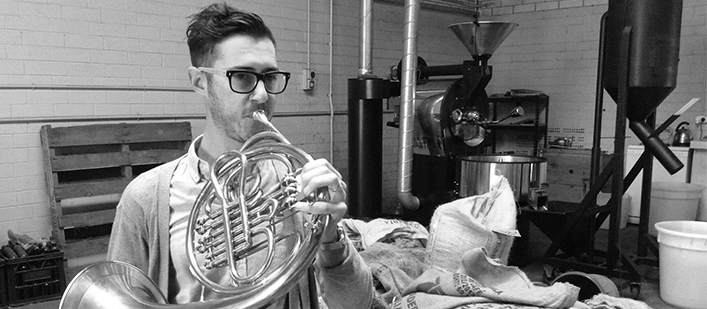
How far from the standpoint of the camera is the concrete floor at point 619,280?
10.8 ft

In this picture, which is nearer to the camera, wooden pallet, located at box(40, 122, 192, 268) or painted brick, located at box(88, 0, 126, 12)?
wooden pallet, located at box(40, 122, 192, 268)

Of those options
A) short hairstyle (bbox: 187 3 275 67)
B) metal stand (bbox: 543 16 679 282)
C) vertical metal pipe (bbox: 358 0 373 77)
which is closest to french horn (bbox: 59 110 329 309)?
short hairstyle (bbox: 187 3 275 67)

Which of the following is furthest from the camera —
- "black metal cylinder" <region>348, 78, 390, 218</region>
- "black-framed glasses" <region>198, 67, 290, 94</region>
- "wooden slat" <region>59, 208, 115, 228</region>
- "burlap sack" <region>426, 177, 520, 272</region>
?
"black metal cylinder" <region>348, 78, 390, 218</region>

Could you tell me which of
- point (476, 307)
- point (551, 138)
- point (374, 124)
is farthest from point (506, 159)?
point (551, 138)

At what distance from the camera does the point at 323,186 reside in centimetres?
98

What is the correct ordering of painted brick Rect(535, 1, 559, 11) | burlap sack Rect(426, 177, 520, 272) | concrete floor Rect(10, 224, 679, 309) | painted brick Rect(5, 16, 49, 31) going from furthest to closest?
painted brick Rect(535, 1, 559, 11) < painted brick Rect(5, 16, 49, 31) < concrete floor Rect(10, 224, 679, 309) < burlap sack Rect(426, 177, 520, 272)

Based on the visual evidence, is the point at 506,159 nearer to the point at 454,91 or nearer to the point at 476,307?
the point at 454,91

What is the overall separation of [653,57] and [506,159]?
1.21 meters

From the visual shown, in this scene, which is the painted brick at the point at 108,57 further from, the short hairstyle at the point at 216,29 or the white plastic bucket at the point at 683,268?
the white plastic bucket at the point at 683,268

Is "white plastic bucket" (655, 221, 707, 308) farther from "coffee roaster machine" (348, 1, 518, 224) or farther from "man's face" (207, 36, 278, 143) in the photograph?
"man's face" (207, 36, 278, 143)

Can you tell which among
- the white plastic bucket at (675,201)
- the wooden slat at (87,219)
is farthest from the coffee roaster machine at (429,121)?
the wooden slat at (87,219)

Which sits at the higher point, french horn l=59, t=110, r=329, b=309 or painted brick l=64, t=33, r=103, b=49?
painted brick l=64, t=33, r=103, b=49

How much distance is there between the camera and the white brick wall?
363 centimetres

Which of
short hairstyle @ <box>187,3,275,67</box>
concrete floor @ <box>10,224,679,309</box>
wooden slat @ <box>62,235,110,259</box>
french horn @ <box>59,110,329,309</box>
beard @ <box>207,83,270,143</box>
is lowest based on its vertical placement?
concrete floor @ <box>10,224,679,309</box>
